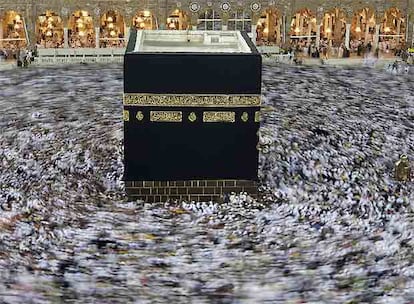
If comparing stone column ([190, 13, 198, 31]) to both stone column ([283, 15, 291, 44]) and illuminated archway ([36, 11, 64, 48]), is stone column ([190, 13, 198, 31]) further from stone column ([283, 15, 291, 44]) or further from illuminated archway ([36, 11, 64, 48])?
illuminated archway ([36, 11, 64, 48])

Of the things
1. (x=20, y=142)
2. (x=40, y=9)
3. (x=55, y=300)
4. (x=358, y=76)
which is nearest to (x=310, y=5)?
(x=358, y=76)

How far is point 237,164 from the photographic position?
12492 millimetres

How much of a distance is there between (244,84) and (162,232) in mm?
2496

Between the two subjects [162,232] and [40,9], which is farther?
[40,9]

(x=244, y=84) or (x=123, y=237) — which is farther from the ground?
(x=244, y=84)

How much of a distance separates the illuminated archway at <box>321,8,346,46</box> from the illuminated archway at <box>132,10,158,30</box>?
5155mm

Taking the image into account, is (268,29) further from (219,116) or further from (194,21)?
(219,116)

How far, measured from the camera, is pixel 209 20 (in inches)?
950

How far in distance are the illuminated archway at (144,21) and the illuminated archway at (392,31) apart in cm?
683

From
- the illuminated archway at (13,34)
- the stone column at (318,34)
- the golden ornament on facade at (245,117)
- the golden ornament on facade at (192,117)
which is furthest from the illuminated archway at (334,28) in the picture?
the golden ornament on facade at (192,117)

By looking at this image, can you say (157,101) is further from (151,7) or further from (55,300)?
(151,7)

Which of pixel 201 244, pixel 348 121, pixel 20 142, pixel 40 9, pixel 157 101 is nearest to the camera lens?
pixel 201 244

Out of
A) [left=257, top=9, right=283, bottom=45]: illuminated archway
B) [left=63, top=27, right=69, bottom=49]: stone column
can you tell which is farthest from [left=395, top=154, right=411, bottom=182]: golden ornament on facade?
[left=63, top=27, right=69, bottom=49]: stone column

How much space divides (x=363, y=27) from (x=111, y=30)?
25.0ft
